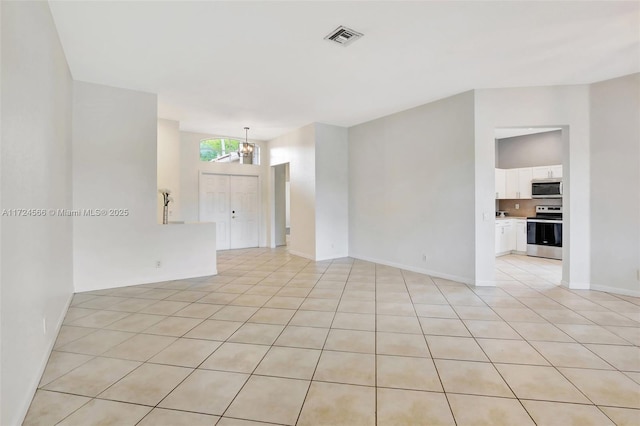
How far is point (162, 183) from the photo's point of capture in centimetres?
599

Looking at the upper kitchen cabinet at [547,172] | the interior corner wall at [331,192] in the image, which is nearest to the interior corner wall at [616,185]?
the upper kitchen cabinet at [547,172]

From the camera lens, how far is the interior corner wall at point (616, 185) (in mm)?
3766

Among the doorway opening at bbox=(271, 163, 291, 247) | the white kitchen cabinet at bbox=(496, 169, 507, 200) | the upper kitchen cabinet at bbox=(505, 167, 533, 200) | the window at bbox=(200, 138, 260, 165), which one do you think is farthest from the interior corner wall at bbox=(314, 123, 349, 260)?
the upper kitchen cabinet at bbox=(505, 167, 533, 200)

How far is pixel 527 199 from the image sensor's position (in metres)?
7.20

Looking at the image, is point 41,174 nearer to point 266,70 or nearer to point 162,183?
point 266,70

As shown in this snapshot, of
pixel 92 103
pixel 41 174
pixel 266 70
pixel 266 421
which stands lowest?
pixel 266 421

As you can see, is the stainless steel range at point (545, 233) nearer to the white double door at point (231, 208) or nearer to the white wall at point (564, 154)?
the white wall at point (564, 154)

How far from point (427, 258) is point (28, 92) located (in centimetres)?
510

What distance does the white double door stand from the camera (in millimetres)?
7457

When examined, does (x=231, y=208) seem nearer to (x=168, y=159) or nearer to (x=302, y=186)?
(x=168, y=159)

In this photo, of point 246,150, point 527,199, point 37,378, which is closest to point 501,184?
point 527,199

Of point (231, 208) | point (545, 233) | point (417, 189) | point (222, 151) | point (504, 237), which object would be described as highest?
point (222, 151)

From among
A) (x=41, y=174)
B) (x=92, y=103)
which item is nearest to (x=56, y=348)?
(x=41, y=174)

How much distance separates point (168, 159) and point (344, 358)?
5.43 meters
